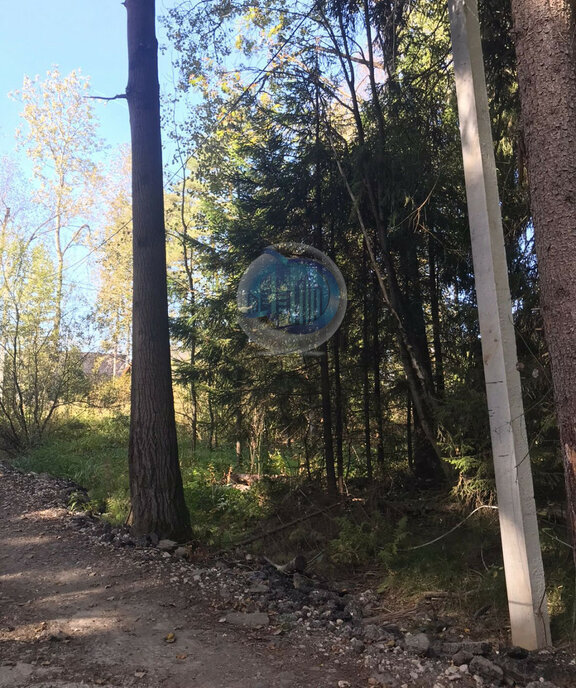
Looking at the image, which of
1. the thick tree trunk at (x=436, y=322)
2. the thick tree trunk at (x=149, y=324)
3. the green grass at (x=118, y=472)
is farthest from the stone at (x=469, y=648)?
the thick tree trunk at (x=436, y=322)

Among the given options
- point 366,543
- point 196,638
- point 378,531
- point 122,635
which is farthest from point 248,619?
point 378,531

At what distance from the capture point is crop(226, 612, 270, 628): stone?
4098 millimetres

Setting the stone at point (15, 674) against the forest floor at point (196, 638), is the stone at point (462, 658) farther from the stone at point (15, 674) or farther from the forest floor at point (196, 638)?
the stone at point (15, 674)

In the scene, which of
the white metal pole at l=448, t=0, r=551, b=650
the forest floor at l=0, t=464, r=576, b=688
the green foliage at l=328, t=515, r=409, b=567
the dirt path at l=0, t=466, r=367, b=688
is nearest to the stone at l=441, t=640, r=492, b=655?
the forest floor at l=0, t=464, r=576, b=688

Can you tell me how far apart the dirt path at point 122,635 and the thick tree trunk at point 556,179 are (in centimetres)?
215

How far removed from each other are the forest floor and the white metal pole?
1.24 ft

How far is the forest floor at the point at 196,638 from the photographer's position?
325 centimetres

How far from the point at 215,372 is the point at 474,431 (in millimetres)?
4260

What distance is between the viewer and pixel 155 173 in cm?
665

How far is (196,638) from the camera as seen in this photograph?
150 inches

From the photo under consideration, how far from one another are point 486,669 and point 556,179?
3202mm

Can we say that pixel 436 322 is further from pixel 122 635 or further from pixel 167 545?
pixel 122 635

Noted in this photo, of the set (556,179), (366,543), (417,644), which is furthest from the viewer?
(366,543)

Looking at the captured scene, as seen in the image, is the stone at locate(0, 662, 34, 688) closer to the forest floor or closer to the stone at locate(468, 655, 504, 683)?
the forest floor
